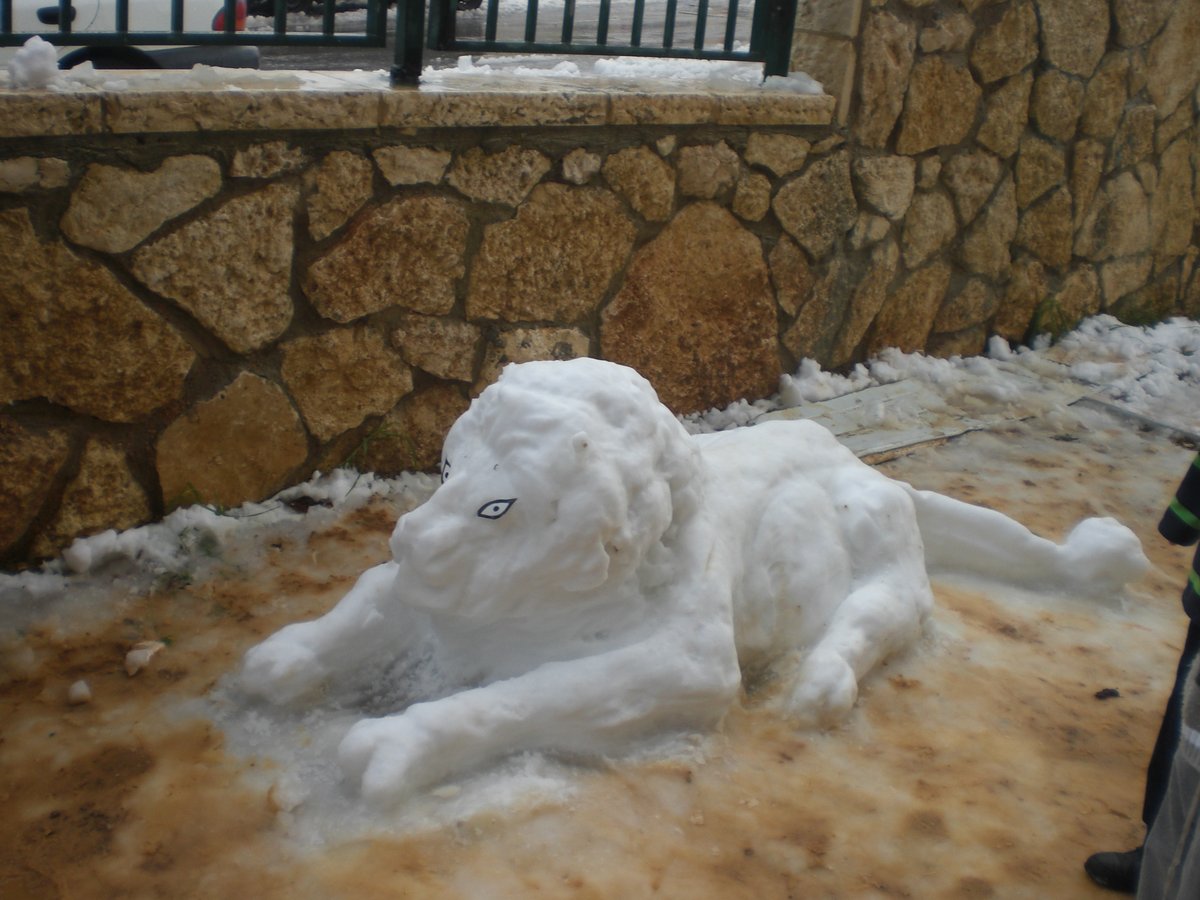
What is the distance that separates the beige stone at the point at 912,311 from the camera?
5.09m

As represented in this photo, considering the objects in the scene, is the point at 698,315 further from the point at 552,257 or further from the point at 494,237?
the point at 494,237

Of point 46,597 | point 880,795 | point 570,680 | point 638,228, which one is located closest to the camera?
point 570,680

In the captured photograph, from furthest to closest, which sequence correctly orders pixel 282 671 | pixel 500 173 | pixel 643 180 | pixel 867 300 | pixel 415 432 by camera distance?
pixel 867 300 < pixel 643 180 < pixel 415 432 < pixel 500 173 < pixel 282 671

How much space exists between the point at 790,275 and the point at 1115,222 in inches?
88.8

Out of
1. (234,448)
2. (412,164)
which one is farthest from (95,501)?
(412,164)

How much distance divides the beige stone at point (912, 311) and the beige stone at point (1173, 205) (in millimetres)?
1646

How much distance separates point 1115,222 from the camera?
591 centimetres

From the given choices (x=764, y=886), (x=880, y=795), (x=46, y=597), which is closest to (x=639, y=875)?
(x=764, y=886)

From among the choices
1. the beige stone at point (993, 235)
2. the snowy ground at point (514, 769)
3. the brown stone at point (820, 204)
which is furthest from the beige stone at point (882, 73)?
the snowy ground at point (514, 769)

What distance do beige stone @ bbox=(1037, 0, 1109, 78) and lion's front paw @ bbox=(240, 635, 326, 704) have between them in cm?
425

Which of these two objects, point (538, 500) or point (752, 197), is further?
point (752, 197)

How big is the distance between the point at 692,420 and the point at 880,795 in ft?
7.23

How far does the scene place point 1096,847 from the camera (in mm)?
2301

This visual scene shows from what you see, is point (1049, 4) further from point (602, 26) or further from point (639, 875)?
point (639, 875)
